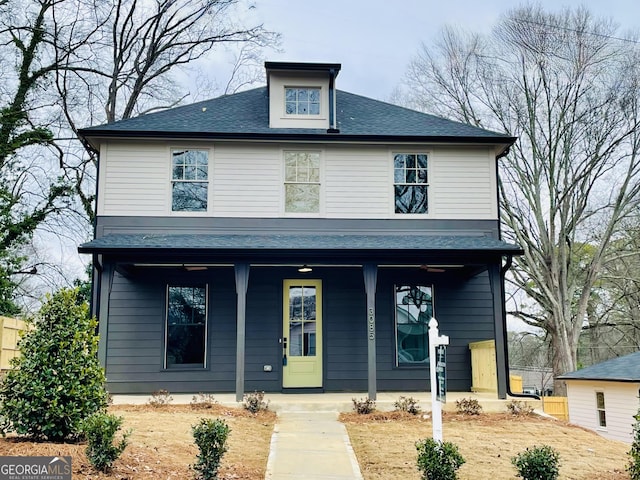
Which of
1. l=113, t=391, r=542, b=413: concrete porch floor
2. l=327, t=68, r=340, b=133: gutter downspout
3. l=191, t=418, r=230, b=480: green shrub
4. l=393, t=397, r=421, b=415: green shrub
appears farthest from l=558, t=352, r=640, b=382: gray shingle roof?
l=191, t=418, r=230, b=480: green shrub

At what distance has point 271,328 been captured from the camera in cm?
1241

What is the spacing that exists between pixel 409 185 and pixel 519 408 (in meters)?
5.05

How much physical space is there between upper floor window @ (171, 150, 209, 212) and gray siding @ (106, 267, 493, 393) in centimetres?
139

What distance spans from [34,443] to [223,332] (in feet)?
21.3

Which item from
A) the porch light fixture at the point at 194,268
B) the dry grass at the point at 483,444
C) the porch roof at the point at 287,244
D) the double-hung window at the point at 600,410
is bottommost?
the double-hung window at the point at 600,410

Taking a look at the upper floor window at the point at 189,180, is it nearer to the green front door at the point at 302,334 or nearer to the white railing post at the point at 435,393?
the green front door at the point at 302,334

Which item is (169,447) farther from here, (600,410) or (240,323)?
(600,410)

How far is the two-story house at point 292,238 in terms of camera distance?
12.2 m

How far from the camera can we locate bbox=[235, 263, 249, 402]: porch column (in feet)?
34.9

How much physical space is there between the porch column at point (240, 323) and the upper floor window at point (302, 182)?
2.05m

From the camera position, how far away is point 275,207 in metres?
12.6

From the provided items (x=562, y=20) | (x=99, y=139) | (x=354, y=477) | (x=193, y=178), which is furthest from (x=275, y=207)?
(x=562, y=20)

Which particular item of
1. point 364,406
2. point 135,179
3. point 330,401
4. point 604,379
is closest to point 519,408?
point 364,406

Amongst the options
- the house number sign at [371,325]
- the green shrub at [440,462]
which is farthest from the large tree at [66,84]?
the green shrub at [440,462]
